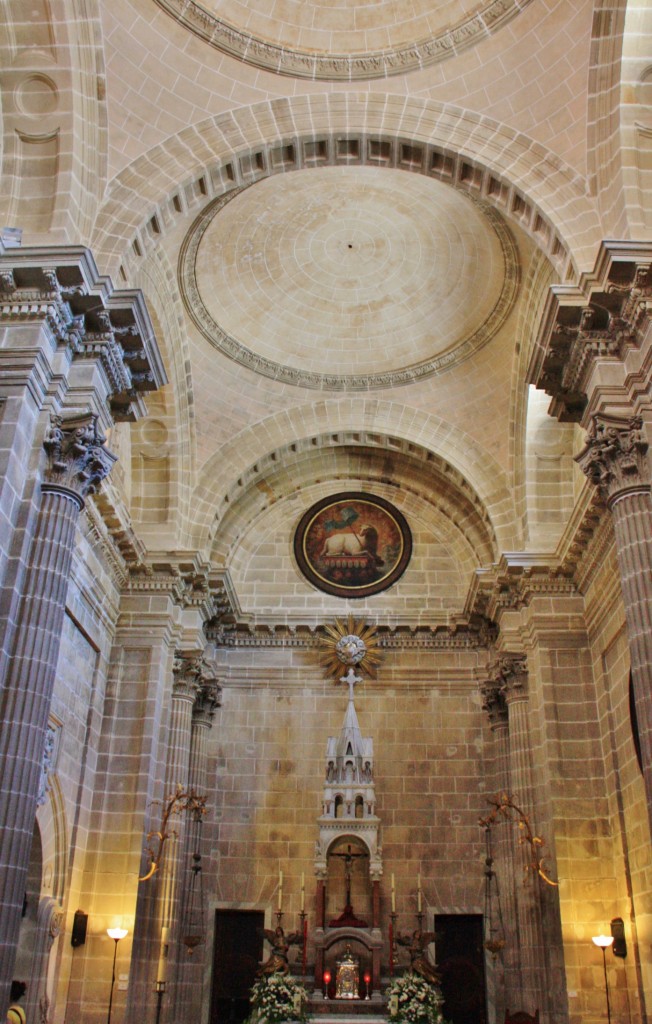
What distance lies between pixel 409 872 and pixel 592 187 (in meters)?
12.3

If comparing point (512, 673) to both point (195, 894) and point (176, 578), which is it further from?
point (195, 894)

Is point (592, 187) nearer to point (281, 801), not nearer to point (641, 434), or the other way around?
point (641, 434)

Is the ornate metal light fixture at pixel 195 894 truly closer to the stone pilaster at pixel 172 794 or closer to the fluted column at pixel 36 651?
the stone pilaster at pixel 172 794

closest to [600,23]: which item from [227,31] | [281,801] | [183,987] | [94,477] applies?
[227,31]

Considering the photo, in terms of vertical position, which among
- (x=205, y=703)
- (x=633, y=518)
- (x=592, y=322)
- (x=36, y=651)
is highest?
(x=592, y=322)

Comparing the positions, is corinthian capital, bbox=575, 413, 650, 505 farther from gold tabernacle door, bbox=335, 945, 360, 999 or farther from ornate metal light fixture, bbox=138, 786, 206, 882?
gold tabernacle door, bbox=335, 945, 360, 999

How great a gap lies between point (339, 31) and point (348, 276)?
5.04m

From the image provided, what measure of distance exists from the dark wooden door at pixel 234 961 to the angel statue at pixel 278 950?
726mm

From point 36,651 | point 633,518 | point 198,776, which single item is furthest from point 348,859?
point 633,518

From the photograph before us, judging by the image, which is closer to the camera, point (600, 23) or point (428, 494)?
point (600, 23)

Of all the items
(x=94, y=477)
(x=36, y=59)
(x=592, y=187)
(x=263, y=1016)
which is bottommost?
(x=263, y=1016)

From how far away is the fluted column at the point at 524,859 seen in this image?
14.7 meters

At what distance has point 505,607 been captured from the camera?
56.9ft

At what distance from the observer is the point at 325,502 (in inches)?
822
